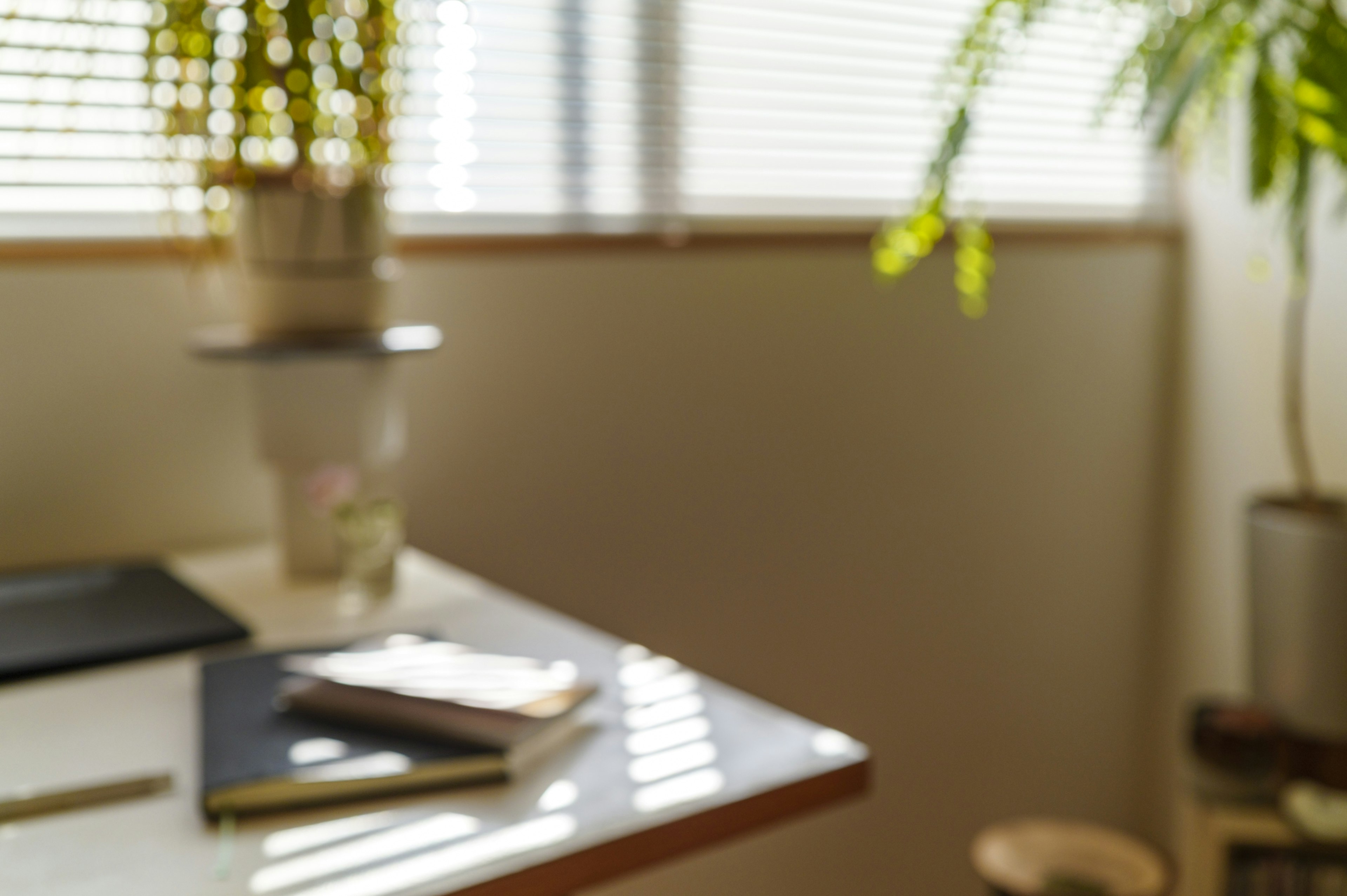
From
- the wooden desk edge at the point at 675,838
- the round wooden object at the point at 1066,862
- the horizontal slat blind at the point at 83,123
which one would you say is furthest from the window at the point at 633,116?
the round wooden object at the point at 1066,862

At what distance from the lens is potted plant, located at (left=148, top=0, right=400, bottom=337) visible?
1.16 metres

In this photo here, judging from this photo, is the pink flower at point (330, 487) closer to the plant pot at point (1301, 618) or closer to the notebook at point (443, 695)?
the notebook at point (443, 695)

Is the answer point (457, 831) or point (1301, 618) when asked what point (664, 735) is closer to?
point (457, 831)

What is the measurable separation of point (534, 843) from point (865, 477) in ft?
4.54

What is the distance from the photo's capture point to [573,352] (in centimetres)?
166

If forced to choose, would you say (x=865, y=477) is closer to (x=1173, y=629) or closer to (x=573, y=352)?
(x=573, y=352)

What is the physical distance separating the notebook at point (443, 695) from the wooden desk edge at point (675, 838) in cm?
12

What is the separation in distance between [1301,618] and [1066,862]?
1.61ft

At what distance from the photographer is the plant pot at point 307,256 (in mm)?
1199

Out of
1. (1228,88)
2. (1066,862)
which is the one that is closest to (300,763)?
(1066,862)

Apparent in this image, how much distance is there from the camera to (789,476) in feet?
6.25

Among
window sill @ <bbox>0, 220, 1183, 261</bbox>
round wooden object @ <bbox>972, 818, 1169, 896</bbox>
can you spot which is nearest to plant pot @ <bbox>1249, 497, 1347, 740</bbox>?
round wooden object @ <bbox>972, 818, 1169, 896</bbox>

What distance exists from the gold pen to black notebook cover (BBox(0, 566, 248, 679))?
0.24 meters

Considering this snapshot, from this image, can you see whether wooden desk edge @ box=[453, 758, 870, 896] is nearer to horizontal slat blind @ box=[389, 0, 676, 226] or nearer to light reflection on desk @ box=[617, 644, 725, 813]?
light reflection on desk @ box=[617, 644, 725, 813]
